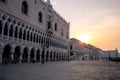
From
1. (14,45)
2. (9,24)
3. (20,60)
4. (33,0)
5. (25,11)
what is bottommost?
(20,60)

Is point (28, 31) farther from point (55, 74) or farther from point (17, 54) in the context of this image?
point (55, 74)

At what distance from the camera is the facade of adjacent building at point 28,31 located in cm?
2875

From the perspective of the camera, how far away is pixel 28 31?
120ft

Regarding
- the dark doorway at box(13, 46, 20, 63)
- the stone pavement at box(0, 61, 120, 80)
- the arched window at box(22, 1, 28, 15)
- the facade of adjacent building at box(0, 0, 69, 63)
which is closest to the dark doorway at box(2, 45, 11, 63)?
the facade of adjacent building at box(0, 0, 69, 63)

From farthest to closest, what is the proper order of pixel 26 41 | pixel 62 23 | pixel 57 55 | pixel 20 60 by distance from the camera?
pixel 62 23, pixel 57 55, pixel 26 41, pixel 20 60

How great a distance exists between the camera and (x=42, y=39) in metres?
44.7

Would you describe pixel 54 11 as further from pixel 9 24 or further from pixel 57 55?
pixel 9 24

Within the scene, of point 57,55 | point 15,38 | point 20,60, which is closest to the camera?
point 15,38

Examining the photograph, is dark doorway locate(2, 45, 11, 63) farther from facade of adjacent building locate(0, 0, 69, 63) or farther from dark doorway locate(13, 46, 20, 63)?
dark doorway locate(13, 46, 20, 63)

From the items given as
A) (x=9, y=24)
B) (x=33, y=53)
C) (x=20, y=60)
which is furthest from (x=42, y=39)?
(x=9, y=24)

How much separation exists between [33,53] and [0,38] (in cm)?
1370

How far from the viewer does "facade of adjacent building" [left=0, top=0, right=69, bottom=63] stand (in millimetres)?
28750

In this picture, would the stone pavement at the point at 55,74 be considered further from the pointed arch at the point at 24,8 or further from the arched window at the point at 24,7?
the arched window at the point at 24,7

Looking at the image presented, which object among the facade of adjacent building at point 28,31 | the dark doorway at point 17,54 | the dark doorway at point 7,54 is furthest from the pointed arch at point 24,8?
the dark doorway at point 7,54
